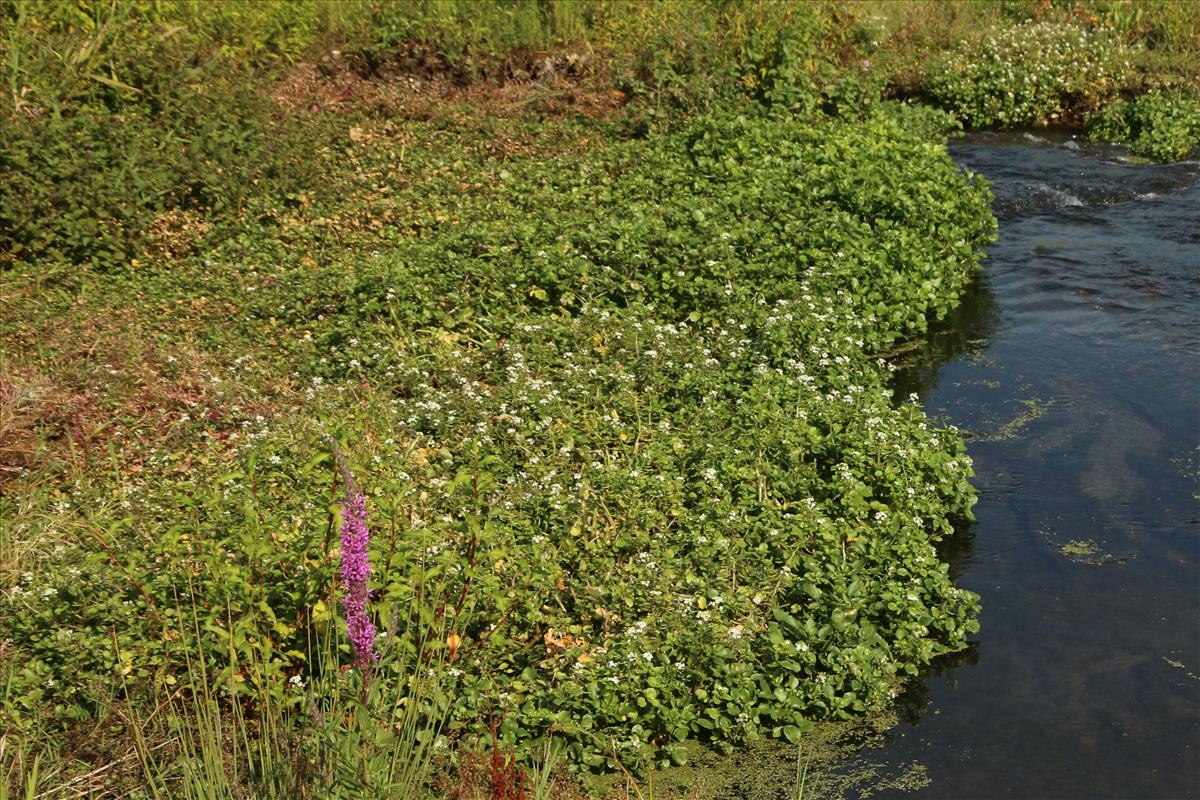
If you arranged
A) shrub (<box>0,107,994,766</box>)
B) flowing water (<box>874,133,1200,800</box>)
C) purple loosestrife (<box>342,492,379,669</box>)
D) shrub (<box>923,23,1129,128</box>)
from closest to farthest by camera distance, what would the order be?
purple loosestrife (<box>342,492,379,669</box>) → shrub (<box>0,107,994,766</box>) → flowing water (<box>874,133,1200,800</box>) → shrub (<box>923,23,1129,128</box>)

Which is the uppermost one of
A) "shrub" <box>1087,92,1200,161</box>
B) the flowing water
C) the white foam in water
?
"shrub" <box>1087,92,1200,161</box>

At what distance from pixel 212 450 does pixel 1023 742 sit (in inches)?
183

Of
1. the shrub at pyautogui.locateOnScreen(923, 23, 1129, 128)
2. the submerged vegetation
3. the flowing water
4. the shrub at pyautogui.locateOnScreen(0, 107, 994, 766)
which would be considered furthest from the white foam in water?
the shrub at pyautogui.locateOnScreen(923, 23, 1129, 128)

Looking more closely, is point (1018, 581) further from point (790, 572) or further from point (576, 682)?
point (576, 682)

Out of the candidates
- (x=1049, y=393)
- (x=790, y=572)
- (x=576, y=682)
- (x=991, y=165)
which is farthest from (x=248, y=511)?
(x=991, y=165)

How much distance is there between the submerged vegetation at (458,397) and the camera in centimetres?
514

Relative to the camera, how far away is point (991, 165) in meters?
13.8

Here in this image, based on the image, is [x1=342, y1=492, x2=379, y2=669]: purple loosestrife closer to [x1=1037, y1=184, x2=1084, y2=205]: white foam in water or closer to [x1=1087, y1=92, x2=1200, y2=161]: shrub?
[x1=1037, y1=184, x2=1084, y2=205]: white foam in water

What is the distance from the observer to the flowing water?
5527 mm

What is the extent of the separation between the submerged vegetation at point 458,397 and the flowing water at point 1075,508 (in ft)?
1.23

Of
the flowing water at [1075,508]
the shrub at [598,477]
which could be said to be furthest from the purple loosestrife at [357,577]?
the flowing water at [1075,508]

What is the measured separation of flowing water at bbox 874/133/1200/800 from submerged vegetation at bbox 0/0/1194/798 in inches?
14.8

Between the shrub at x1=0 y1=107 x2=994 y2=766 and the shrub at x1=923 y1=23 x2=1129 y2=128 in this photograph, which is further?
the shrub at x1=923 y1=23 x2=1129 y2=128

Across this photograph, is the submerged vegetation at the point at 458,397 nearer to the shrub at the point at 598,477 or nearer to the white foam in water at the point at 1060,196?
the shrub at the point at 598,477
